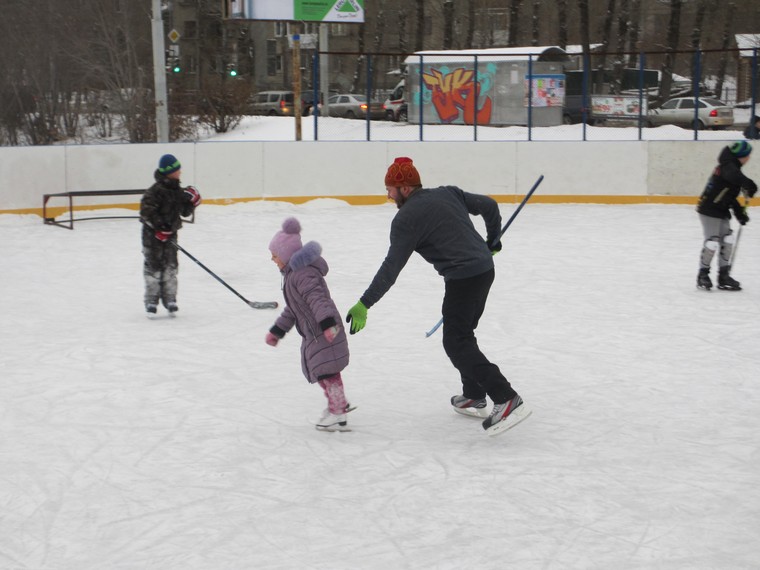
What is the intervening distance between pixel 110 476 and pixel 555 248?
7.43 meters

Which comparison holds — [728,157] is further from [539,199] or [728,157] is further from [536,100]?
[536,100]

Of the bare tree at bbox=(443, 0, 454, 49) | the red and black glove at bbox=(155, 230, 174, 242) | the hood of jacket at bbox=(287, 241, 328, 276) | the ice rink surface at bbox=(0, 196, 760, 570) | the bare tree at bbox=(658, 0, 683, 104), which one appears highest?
the bare tree at bbox=(443, 0, 454, 49)

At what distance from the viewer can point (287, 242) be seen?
4.76 metres

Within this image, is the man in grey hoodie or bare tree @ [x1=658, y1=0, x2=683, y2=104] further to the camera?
bare tree @ [x1=658, y1=0, x2=683, y2=104]

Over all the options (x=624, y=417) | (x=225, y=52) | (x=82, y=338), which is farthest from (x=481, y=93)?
(x=225, y=52)

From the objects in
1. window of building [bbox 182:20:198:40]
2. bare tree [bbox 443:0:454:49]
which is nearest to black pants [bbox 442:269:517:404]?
bare tree [bbox 443:0:454:49]

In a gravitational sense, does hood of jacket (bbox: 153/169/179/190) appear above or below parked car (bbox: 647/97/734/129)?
below

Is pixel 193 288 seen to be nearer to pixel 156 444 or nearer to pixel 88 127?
pixel 156 444

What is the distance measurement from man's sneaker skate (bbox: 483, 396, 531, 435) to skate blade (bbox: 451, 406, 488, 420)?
0.42m

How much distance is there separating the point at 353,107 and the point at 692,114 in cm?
845

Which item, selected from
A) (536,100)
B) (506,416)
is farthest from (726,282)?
(536,100)

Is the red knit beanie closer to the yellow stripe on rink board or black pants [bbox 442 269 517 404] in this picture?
black pants [bbox 442 269 517 404]

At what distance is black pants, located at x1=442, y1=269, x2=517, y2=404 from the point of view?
184 inches

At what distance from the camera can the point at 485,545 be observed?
3.57m
